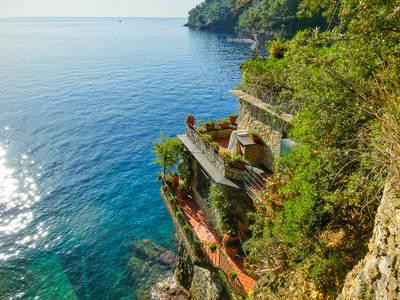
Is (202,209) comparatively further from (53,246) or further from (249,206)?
(53,246)

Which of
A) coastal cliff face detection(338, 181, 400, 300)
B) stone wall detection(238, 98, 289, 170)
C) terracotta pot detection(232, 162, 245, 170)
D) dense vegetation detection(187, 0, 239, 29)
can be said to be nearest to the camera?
coastal cliff face detection(338, 181, 400, 300)

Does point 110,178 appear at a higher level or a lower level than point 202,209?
lower

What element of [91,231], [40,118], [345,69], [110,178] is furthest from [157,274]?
[40,118]

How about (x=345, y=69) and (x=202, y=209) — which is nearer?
(x=345, y=69)

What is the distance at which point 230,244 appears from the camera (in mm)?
13047

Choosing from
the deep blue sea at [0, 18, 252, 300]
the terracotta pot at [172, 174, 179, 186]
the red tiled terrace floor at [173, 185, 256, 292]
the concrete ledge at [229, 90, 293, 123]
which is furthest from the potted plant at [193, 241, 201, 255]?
the concrete ledge at [229, 90, 293, 123]

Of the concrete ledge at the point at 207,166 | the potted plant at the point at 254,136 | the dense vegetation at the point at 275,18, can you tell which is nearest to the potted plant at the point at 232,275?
the concrete ledge at the point at 207,166

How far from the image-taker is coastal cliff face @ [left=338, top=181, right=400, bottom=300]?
11.3ft

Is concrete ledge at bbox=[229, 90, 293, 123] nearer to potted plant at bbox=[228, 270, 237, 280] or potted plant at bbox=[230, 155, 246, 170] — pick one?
potted plant at bbox=[230, 155, 246, 170]

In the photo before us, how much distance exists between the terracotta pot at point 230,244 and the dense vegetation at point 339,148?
14.0 ft

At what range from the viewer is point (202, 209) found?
16172 millimetres

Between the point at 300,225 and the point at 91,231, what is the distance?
18.2 meters

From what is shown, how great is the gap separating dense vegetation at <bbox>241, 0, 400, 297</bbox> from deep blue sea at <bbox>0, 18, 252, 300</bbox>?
1340cm

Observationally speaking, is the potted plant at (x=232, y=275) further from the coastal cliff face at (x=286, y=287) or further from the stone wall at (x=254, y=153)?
the stone wall at (x=254, y=153)
